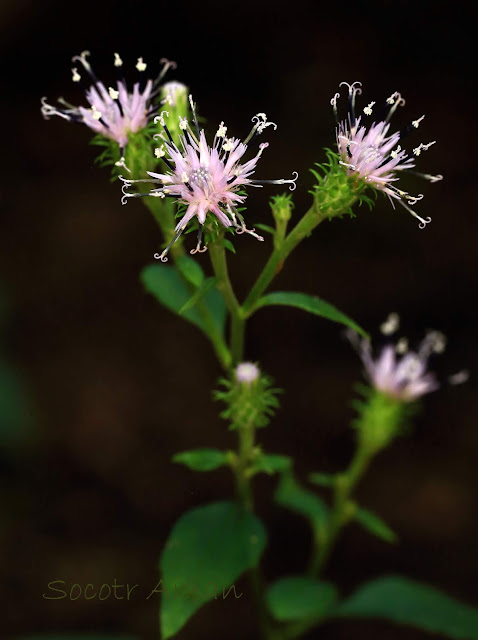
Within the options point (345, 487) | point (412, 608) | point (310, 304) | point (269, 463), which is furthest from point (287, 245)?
point (412, 608)

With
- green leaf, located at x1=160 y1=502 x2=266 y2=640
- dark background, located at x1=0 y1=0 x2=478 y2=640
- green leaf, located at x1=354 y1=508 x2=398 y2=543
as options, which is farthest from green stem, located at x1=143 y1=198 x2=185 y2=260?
dark background, located at x1=0 y1=0 x2=478 y2=640

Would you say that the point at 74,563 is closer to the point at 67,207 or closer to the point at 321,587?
the point at 321,587

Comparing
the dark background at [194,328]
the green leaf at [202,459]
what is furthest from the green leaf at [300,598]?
the dark background at [194,328]

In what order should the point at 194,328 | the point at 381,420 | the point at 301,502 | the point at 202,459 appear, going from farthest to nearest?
the point at 194,328
the point at 301,502
the point at 381,420
the point at 202,459

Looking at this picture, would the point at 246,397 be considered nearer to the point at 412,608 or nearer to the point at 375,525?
the point at 375,525

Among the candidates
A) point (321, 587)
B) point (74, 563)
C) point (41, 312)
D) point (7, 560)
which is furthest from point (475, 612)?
point (41, 312)

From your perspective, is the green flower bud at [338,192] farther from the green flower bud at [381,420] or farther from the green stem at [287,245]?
the green flower bud at [381,420]

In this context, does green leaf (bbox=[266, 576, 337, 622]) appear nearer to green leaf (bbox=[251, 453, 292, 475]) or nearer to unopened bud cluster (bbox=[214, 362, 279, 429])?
green leaf (bbox=[251, 453, 292, 475])
